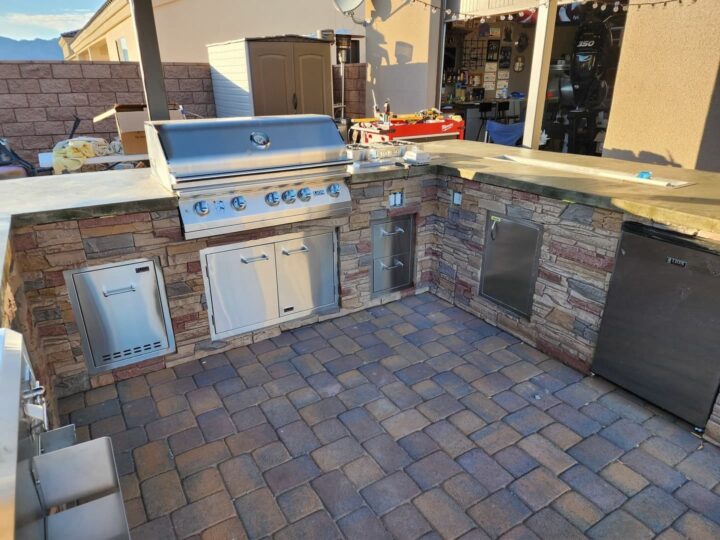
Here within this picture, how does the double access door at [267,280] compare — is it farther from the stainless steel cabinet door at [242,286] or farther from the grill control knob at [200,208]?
the grill control knob at [200,208]

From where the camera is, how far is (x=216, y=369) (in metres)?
2.83

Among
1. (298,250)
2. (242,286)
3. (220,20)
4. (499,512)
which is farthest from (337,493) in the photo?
(220,20)

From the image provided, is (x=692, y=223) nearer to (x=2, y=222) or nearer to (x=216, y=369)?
(x=216, y=369)

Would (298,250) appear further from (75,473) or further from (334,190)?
(75,473)

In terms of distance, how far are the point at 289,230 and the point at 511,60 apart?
8.56m

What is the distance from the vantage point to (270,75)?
6.54m

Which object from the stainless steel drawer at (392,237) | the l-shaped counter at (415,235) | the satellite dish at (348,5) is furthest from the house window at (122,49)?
the stainless steel drawer at (392,237)

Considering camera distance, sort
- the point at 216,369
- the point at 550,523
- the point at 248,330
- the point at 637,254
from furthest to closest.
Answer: the point at 248,330, the point at 216,369, the point at 637,254, the point at 550,523

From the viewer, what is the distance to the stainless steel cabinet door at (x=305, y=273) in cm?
301

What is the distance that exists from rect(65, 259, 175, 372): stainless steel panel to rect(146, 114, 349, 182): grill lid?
601 millimetres

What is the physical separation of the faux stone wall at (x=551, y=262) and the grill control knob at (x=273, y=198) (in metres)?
1.28

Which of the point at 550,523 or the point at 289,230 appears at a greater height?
the point at 289,230

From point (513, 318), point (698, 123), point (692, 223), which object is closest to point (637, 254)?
point (692, 223)

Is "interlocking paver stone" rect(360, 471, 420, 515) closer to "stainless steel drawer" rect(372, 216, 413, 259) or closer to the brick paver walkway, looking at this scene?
the brick paver walkway
